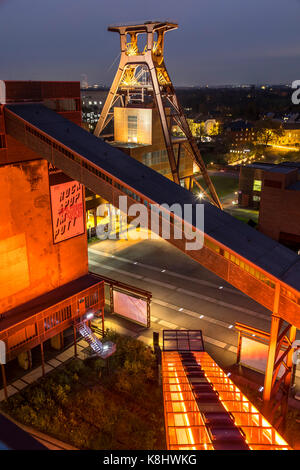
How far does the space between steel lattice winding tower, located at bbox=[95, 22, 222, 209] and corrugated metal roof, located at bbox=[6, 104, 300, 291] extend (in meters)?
27.7

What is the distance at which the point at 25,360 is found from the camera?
23406 millimetres

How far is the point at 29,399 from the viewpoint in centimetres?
2078

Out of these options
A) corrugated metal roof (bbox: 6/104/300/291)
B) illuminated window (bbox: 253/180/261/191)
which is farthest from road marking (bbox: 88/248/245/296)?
illuminated window (bbox: 253/180/261/191)

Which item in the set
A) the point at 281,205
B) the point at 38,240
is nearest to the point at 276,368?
the point at 38,240

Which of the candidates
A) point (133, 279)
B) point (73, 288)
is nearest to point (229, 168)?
point (133, 279)

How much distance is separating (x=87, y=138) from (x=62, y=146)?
2.12 meters

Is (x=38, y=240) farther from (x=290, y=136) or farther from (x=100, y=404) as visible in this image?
(x=290, y=136)

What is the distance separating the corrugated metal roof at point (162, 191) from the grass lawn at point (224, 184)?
5050 centimetres

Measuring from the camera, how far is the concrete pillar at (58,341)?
1000 inches

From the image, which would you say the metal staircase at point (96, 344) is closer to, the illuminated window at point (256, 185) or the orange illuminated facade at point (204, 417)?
the orange illuminated facade at point (204, 417)

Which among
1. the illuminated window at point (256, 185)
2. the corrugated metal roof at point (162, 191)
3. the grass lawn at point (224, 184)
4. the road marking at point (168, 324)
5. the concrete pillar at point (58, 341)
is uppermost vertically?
the corrugated metal roof at point (162, 191)

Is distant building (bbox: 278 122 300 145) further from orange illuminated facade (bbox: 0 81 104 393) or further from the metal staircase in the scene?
the metal staircase

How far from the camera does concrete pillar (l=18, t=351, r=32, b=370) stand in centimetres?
2327

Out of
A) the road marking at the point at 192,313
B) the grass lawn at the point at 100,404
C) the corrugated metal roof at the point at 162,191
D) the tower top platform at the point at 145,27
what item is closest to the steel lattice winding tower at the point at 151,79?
the tower top platform at the point at 145,27
